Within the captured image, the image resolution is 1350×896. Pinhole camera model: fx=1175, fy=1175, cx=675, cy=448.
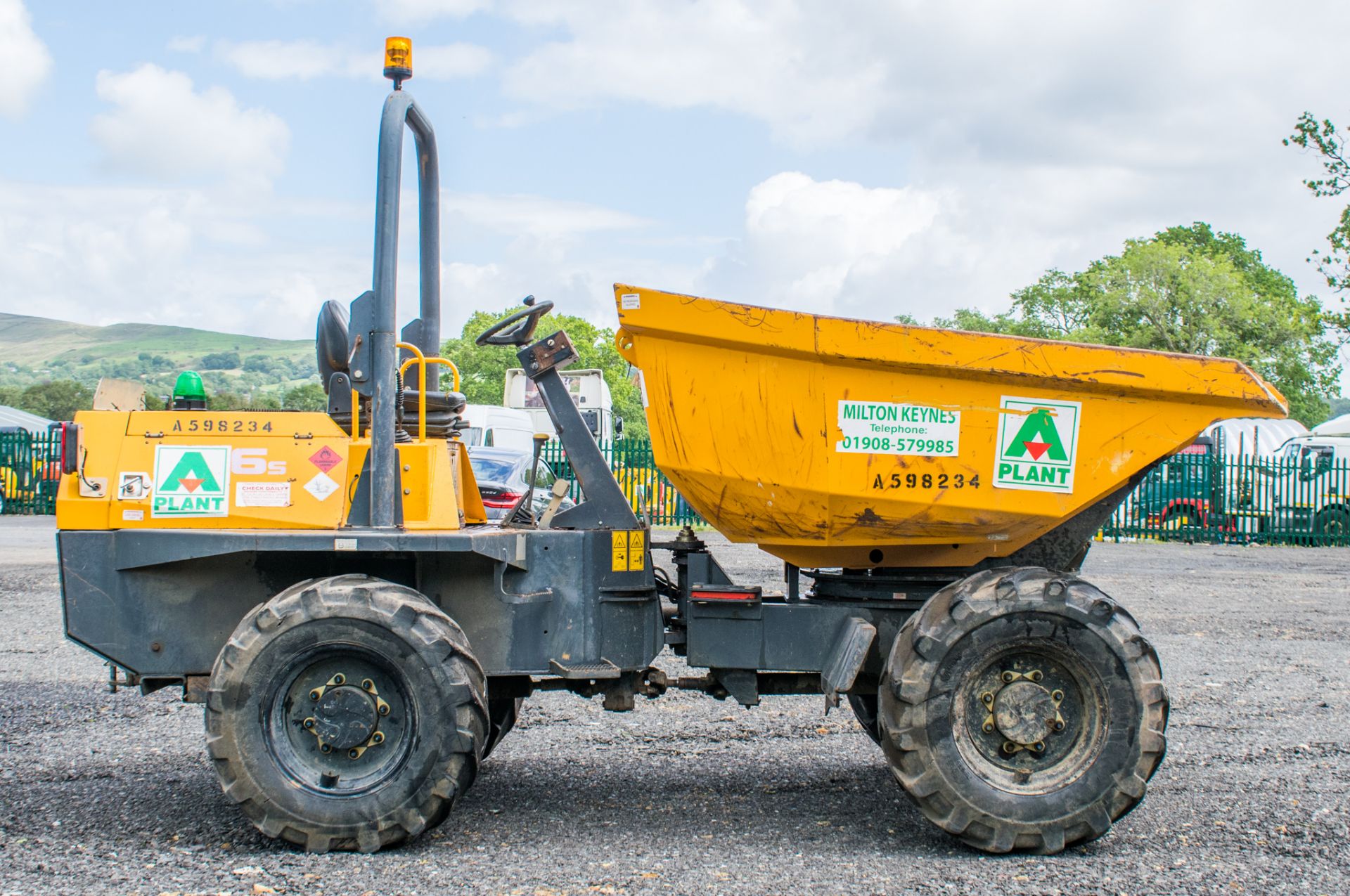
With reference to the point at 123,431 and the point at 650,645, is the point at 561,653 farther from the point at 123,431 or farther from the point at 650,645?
the point at 123,431

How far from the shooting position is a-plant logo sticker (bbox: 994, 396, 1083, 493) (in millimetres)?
4492

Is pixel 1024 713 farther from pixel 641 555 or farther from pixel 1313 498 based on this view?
pixel 1313 498

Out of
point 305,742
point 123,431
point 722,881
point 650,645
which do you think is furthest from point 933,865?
point 123,431

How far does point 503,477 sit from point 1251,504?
1511 centimetres

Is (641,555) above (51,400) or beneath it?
beneath

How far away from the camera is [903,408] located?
448cm

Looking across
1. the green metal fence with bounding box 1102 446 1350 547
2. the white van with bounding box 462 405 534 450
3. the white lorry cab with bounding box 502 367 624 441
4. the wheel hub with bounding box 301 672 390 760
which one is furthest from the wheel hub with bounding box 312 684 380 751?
the green metal fence with bounding box 1102 446 1350 547

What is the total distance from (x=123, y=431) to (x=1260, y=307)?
147 feet

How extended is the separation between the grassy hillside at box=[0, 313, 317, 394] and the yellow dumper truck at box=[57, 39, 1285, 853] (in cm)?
11029

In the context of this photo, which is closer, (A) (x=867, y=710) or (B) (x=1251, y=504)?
(A) (x=867, y=710)

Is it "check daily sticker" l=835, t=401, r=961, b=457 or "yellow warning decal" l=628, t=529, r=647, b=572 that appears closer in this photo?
"check daily sticker" l=835, t=401, r=961, b=457

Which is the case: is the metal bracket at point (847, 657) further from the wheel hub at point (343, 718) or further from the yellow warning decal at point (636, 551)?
the wheel hub at point (343, 718)

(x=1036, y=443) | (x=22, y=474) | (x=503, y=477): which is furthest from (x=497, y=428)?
(x=1036, y=443)

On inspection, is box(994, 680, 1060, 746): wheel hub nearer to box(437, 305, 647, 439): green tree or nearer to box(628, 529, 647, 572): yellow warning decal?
box(628, 529, 647, 572): yellow warning decal
